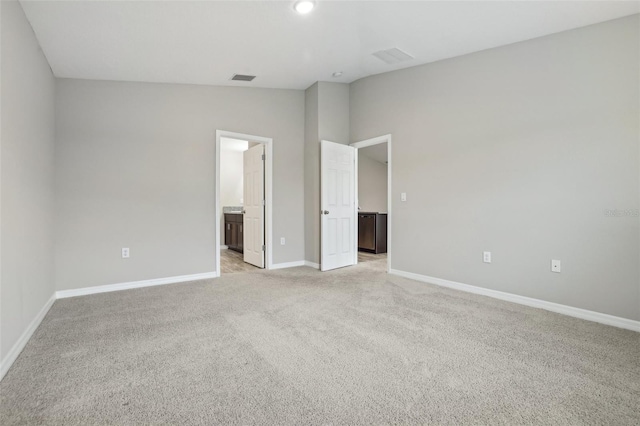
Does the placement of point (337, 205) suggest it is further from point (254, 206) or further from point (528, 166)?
point (528, 166)

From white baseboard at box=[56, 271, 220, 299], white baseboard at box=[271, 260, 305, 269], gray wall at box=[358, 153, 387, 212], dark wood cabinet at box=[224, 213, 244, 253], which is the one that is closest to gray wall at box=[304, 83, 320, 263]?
white baseboard at box=[271, 260, 305, 269]

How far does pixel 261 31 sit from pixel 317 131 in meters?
1.95

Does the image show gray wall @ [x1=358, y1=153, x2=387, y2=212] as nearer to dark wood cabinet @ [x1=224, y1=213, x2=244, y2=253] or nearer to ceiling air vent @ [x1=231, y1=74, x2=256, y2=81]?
dark wood cabinet @ [x1=224, y1=213, x2=244, y2=253]

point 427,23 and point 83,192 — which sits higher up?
point 427,23

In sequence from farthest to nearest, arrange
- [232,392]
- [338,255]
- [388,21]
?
[338,255], [388,21], [232,392]

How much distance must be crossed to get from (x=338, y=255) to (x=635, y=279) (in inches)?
126

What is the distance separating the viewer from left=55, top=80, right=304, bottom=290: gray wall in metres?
3.45

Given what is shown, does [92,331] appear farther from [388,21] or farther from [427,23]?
[427,23]

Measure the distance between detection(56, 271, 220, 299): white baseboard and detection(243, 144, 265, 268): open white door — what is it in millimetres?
865

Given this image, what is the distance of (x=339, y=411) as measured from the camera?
1464 millimetres

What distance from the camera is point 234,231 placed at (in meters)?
6.71

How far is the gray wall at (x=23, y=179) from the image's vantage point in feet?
6.30

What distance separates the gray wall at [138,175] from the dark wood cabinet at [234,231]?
87.7 inches

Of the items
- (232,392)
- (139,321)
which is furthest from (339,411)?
(139,321)
